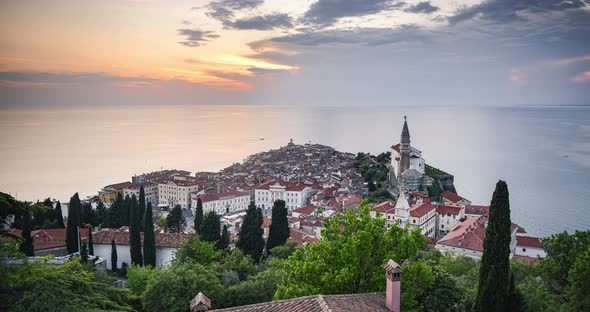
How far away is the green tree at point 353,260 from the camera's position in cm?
976

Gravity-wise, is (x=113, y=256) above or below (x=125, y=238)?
below

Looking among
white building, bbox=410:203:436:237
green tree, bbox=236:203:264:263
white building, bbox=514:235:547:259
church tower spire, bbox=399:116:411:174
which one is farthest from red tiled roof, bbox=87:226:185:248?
church tower spire, bbox=399:116:411:174

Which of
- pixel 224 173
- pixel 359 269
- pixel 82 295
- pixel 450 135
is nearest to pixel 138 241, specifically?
pixel 359 269

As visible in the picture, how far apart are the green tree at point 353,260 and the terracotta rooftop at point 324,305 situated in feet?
3.33

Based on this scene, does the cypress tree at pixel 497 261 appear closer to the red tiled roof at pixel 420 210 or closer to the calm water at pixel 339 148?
the red tiled roof at pixel 420 210

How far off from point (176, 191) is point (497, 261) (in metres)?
60.0

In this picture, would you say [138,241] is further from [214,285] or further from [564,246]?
[564,246]

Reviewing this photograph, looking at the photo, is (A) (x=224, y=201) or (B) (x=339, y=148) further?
(B) (x=339, y=148)

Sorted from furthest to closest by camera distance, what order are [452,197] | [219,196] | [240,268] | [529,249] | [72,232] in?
[219,196] → [452,197] → [529,249] → [72,232] → [240,268]

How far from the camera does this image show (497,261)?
31.9 ft

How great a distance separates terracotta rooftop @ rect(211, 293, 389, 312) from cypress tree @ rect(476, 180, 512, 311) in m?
2.73

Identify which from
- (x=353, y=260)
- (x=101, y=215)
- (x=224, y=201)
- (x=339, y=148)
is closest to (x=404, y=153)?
(x=224, y=201)

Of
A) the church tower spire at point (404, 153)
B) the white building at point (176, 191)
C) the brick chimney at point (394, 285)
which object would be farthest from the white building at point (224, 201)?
the brick chimney at point (394, 285)

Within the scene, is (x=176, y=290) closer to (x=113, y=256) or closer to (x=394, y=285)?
(x=394, y=285)
